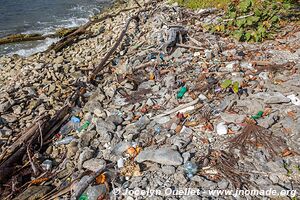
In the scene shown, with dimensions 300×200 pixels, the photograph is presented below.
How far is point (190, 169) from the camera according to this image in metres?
3.63

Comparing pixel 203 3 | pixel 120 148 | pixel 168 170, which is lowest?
pixel 120 148

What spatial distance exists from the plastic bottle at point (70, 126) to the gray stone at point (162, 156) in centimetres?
192

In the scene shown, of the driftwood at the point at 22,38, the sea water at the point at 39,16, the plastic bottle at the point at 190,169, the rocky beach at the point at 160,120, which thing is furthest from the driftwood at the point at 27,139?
the driftwood at the point at 22,38

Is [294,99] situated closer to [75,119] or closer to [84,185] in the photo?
[84,185]

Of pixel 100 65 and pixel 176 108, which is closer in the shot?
pixel 176 108

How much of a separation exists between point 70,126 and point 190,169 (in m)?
2.77

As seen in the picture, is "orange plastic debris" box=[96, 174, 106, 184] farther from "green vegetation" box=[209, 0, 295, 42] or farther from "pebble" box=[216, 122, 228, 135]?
"green vegetation" box=[209, 0, 295, 42]

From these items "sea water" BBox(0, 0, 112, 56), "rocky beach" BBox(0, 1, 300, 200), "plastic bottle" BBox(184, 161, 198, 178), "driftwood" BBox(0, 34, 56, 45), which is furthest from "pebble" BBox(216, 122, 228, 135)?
"driftwood" BBox(0, 34, 56, 45)

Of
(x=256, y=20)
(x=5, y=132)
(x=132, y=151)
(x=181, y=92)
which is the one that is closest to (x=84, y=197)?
(x=132, y=151)

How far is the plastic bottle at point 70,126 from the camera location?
536cm

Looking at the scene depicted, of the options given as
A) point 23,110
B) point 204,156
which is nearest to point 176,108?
point 204,156

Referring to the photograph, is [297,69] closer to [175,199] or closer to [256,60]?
[256,60]

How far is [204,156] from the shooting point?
151 inches

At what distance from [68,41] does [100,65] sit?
330cm
